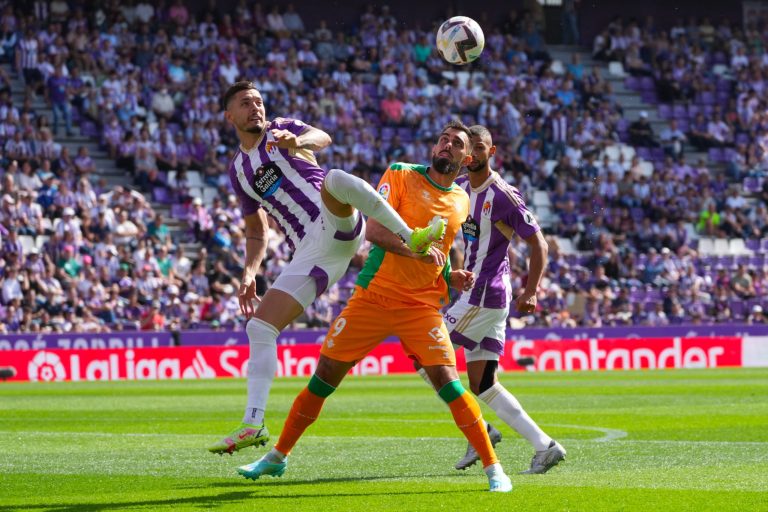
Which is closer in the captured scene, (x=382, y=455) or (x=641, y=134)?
(x=382, y=455)

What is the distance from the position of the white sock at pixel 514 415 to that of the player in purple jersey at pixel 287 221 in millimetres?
1485

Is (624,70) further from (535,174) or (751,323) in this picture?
(751,323)

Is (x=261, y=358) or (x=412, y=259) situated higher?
(x=412, y=259)

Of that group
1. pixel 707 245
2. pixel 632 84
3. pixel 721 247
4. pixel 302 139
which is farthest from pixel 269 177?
pixel 632 84

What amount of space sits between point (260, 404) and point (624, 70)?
35034 millimetres

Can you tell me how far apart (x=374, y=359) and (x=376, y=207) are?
71.2 ft

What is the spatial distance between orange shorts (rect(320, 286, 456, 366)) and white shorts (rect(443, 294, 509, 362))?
1.50 m

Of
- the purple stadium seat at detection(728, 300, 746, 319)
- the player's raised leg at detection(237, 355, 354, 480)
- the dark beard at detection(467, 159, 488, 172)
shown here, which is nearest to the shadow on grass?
the player's raised leg at detection(237, 355, 354, 480)

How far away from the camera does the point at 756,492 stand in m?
8.14

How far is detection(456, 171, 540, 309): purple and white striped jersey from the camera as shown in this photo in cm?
1034

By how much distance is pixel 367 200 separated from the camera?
8375mm

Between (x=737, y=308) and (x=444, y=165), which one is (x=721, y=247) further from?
A: (x=444, y=165)

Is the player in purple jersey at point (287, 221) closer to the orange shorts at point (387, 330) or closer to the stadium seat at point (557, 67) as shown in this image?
the orange shorts at point (387, 330)

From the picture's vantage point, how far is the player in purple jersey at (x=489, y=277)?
10039 mm
